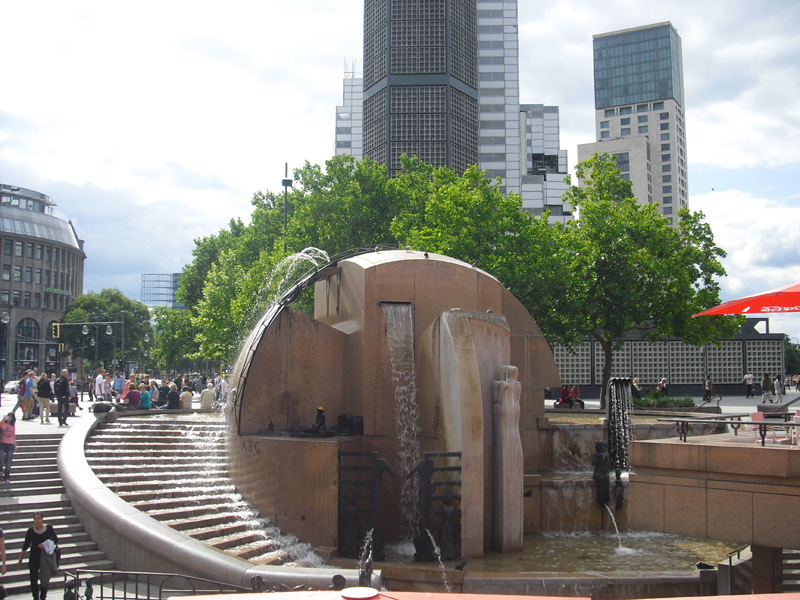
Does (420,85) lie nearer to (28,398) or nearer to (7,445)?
(28,398)

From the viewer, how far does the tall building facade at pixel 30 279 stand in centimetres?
9306

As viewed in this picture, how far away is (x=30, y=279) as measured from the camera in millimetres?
96375

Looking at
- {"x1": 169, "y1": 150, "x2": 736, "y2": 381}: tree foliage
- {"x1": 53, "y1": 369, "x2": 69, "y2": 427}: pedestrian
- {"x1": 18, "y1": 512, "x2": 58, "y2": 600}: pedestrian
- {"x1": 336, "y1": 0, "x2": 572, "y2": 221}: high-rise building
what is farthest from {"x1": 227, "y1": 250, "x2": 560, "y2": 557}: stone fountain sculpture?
{"x1": 336, "y1": 0, "x2": 572, "y2": 221}: high-rise building

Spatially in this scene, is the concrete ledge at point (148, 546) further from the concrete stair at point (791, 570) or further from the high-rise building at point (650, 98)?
the high-rise building at point (650, 98)

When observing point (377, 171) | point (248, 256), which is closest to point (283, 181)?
point (377, 171)

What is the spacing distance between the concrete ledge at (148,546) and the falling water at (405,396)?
4009 millimetres

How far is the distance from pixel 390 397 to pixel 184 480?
4701 mm

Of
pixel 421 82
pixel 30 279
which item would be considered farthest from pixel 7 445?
pixel 30 279

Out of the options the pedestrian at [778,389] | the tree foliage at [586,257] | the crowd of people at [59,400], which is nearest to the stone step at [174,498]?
the crowd of people at [59,400]

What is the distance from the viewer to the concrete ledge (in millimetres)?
10180

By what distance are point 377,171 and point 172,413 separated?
2045 centimetres

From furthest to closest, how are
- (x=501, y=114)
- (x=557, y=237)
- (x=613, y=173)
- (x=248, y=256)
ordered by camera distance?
(x=501, y=114), (x=248, y=256), (x=613, y=173), (x=557, y=237)

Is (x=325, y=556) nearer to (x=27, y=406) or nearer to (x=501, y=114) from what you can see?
(x=27, y=406)

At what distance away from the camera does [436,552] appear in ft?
41.3
